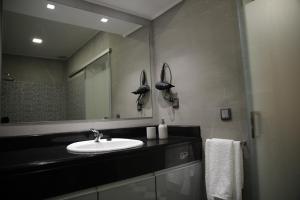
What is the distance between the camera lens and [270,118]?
1.28m

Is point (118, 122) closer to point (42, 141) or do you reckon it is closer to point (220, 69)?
point (42, 141)

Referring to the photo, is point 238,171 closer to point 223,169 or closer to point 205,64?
point 223,169

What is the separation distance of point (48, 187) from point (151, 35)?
179cm

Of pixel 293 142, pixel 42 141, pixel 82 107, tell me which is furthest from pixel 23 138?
pixel 293 142

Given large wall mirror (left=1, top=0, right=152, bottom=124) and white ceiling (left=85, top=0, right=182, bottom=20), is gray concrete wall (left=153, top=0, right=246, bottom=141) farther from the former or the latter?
large wall mirror (left=1, top=0, right=152, bottom=124)

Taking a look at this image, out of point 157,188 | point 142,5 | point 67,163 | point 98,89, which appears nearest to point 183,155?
point 157,188

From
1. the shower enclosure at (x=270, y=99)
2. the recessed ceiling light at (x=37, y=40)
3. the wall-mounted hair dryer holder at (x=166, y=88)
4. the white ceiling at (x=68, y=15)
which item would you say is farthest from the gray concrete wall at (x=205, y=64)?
the recessed ceiling light at (x=37, y=40)

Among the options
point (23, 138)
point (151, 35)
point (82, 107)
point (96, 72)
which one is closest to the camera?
point (23, 138)

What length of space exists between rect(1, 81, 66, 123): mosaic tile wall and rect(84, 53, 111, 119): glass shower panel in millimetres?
217

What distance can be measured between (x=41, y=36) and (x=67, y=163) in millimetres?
1139

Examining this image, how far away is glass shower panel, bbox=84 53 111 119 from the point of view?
182 cm

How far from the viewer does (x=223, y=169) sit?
144 centimetres

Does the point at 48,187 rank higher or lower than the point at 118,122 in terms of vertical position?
lower

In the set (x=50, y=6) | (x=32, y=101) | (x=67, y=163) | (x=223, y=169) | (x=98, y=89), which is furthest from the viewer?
(x=98, y=89)
